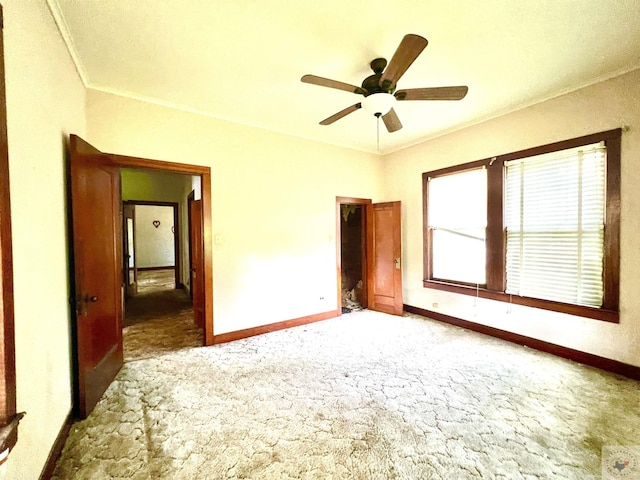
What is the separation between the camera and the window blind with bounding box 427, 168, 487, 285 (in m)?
3.62

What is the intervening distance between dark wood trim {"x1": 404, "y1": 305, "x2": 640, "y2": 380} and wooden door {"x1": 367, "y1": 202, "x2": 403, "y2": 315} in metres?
0.69

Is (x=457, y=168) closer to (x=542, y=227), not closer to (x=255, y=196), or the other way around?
(x=542, y=227)

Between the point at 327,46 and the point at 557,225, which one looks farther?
the point at 557,225

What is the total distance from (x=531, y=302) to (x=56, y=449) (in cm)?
440

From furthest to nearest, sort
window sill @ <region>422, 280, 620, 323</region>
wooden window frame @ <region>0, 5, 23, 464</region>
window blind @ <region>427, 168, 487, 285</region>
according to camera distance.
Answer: window blind @ <region>427, 168, 487, 285</region>
window sill @ <region>422, 280, 620, 323</region>
wooden window frame @ <region>0, 5, 23, 464</region>

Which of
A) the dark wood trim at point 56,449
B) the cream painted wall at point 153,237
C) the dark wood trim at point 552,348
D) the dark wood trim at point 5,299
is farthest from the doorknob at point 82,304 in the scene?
the cream painted wall at point 153,237

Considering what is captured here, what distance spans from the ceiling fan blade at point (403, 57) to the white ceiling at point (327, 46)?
31 cm

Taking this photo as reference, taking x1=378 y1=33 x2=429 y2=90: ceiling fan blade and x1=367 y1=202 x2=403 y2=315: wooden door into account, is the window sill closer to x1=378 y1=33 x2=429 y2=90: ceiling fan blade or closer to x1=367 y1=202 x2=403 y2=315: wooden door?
x1=367 y1=202 x2=403 y2=315: wooden door

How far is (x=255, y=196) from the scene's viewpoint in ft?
11.7

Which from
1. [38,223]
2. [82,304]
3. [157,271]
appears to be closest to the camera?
[38,223]

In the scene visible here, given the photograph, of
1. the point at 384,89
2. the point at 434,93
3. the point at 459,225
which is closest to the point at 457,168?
the point at 459,225

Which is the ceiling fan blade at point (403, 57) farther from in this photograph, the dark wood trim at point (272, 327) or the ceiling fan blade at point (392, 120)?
the dark wood trim at point (272, 327)

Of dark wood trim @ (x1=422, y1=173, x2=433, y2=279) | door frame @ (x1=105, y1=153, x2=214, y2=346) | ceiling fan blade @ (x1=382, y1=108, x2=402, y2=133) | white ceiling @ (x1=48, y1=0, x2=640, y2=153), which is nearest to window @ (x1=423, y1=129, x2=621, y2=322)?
dark wood trim @ (x1=422, y1=173, x2=433, y2=279)

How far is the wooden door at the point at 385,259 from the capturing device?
4387 mm
